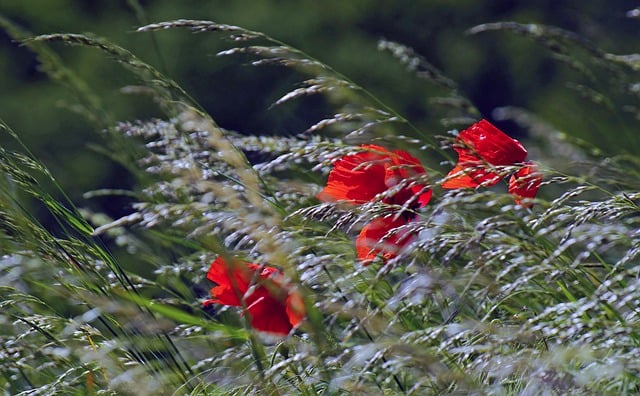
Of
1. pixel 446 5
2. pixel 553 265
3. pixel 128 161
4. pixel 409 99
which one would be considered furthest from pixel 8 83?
pixel 553 265

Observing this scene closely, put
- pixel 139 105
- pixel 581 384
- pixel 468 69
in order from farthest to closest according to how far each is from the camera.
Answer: pixel 468 69 < pixel 139 105 < pixel 581 384

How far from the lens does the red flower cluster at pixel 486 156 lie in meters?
1.13

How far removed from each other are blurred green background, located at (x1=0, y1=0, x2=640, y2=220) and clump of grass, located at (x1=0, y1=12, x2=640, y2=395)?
4278mm

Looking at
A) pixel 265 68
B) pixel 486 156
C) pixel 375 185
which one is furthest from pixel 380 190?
pixel 265 68

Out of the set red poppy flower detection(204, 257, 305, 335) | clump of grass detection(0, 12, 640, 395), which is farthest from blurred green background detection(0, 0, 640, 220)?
red poppy flower detection(204, 257, 305, 335)

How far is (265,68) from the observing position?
628 centimetres

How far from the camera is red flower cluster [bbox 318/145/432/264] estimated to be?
1147mm

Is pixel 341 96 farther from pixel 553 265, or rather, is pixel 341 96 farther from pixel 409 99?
pixel 409 99

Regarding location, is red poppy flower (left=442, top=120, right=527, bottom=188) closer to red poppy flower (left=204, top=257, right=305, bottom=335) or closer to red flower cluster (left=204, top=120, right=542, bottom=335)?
red flower cluster (left=204, top=120, right=542, bottom=335)

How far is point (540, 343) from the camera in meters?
1.05

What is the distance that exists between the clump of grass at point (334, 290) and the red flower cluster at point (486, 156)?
3cm

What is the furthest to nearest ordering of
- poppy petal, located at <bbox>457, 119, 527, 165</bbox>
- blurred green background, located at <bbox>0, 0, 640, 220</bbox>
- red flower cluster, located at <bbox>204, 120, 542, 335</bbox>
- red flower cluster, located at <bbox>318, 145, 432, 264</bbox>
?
blurred green background, located at <bbox>0, 0, 640, 220</bbox> < poppy petal, located at <bbox>457, 119, 527, 165</bbox> < red flower cluster, located at <bbox>318, 145, 432, 264</bbox> < red flower cluster, located at <bbox>204, 120, 542, 335</bbox>

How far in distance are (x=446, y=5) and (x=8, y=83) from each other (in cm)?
291

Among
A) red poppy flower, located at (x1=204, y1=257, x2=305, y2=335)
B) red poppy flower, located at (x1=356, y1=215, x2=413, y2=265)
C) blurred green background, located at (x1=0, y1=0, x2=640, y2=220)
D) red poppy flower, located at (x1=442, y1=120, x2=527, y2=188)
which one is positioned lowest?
blurred green background, located at (x1=0, y1=0, x2=640, y2=220)
